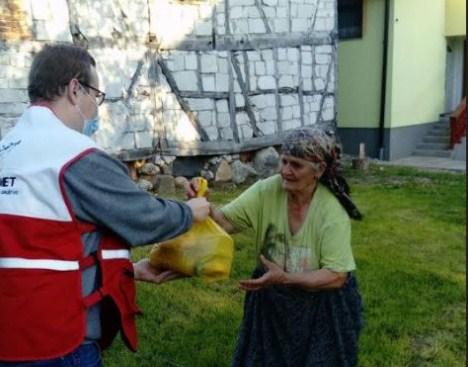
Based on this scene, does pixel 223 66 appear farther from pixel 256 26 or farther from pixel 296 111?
pixel 296 111

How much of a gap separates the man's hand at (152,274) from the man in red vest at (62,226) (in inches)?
21.8

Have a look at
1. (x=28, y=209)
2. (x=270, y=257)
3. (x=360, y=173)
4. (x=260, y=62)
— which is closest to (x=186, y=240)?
(x=270, y=257)

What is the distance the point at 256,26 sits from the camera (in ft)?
34.6

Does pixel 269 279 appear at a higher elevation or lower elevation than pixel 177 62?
lower

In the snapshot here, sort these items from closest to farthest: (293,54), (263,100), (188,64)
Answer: (188,64)
(263,100)
(293,54)

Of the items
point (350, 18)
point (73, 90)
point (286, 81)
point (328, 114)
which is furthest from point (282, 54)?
point (73, 90)

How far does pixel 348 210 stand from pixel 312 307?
1.44ft

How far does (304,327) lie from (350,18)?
12619 mm

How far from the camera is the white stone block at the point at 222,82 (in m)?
10.1

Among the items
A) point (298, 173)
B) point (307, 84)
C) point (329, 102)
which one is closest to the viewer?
point (298, 173)

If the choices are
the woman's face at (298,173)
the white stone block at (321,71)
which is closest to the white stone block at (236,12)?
the white stone block at (321,71)

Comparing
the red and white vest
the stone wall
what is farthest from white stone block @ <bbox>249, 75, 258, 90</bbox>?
the red and white vest

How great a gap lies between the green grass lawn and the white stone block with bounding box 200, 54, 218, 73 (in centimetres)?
382

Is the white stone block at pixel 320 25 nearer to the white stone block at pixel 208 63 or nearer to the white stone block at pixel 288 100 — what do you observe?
the white stone block at pixel 288 100
